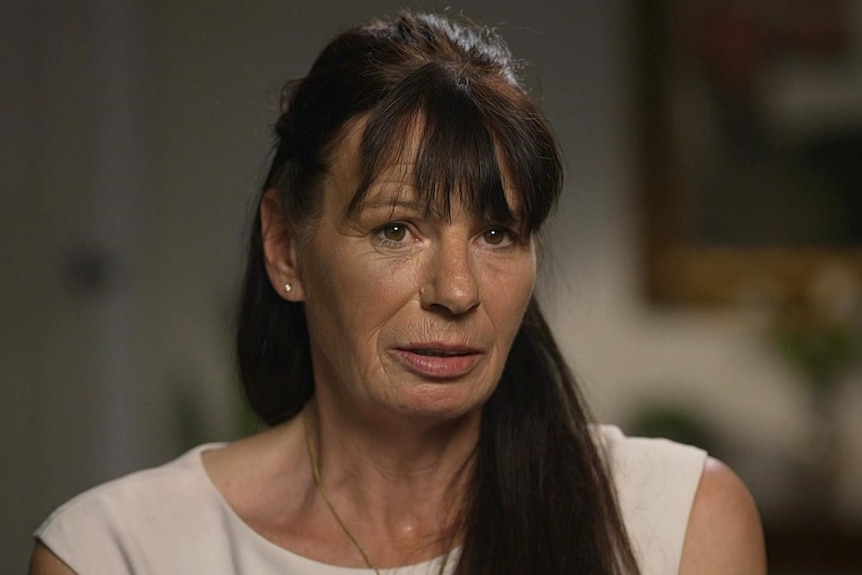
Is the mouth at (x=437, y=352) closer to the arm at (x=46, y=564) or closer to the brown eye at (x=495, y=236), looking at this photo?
the brown eye at (x=495, y=236)

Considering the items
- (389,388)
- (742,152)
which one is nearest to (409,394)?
(389,388)

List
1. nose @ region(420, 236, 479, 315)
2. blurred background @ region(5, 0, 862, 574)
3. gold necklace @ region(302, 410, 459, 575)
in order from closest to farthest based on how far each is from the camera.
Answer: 1. nose @ region(420, 236, 479, 315)
2. gold necklace @ region(302, 410, 459, 575)
3. blurred background @ region(5, 0, 862, 574)

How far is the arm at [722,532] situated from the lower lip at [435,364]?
0.40 meters

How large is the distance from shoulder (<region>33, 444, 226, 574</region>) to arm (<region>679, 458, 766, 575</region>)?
1.95 ft

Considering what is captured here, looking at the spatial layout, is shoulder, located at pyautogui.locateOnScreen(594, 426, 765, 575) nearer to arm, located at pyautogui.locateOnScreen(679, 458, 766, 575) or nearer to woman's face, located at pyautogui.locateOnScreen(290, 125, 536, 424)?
arm, located at pyautogui.locateOnScreen(679, 458, 766, 575)

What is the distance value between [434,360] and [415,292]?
0.08 m

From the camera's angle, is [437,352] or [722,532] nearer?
[437,352]

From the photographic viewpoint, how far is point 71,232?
391 centimetres

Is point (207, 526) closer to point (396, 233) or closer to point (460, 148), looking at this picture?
point (396, 233)

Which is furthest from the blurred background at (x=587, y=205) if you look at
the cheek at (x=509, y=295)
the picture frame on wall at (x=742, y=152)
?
the cheek at (x=509, y=295)

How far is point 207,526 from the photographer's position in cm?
175

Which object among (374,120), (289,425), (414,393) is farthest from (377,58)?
(289,425)

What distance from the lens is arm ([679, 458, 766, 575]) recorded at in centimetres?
170

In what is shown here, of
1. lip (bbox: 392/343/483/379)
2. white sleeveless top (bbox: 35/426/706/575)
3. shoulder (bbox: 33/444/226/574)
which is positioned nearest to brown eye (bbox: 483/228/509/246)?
lip (bbox: 392/343/483/379)
